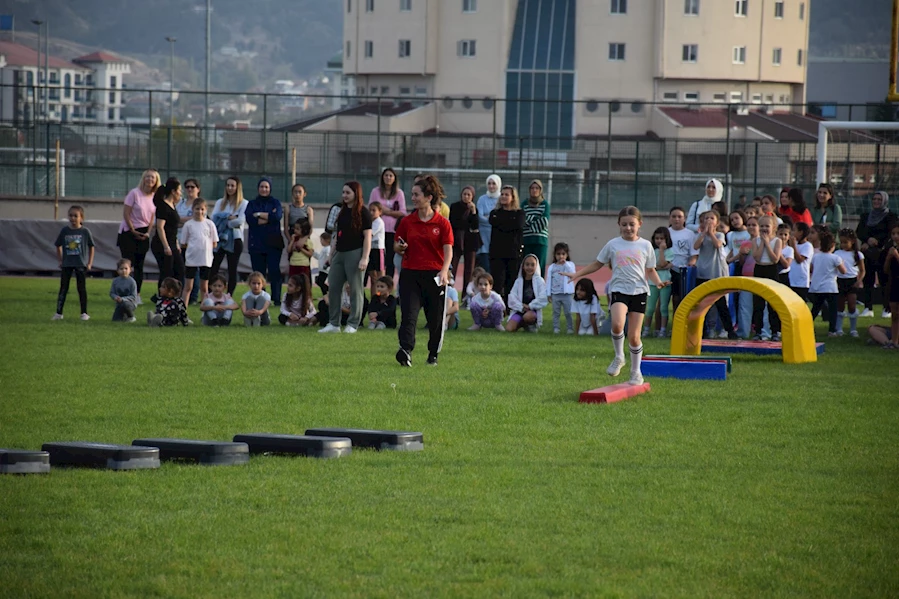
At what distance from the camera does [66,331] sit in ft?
55.4

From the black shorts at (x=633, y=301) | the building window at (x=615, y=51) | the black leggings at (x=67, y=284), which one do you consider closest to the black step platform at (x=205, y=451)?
the black shorts at (x=633, y=301)

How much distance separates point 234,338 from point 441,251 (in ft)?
13.1

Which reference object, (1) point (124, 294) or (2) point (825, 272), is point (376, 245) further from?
(2) point (825, 272)

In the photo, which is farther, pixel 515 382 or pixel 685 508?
pixel 515 382

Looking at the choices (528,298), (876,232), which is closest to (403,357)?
(528,298)

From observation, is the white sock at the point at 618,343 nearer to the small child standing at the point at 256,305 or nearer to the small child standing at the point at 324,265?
the small child standing at the point at 256,305

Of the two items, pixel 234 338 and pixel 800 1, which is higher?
pixel 800 1

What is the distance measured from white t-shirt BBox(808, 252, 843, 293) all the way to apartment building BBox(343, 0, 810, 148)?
63.5 meters

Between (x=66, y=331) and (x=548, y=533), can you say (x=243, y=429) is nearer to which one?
(x=548, y=533)

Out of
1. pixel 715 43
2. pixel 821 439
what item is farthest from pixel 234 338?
pixel 715 43

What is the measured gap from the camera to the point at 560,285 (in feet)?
60.2

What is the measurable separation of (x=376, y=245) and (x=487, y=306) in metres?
1.95

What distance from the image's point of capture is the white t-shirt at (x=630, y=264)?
12734 mm

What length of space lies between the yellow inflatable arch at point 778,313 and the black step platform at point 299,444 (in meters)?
7.42
